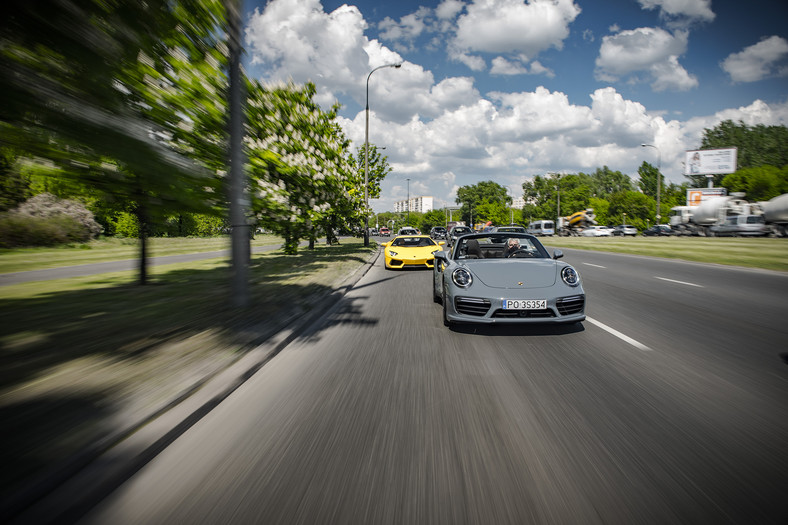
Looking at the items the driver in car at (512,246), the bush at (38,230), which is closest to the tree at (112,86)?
the driver in car at (512,246)

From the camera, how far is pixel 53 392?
3.43m

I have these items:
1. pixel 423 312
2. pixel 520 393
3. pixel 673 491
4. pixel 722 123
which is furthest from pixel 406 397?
pixel 722 123

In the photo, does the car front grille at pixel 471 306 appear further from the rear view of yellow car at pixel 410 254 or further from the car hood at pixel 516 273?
the rear view of yellow car at pixel 410 254

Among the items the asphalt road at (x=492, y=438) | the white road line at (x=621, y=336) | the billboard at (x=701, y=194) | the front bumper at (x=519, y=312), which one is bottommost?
the asphalt road at (x=492, y=438)

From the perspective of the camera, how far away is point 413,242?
1553 cm

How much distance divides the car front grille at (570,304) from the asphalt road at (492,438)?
0.37m

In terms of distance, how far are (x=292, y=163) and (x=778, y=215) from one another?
36.0 m

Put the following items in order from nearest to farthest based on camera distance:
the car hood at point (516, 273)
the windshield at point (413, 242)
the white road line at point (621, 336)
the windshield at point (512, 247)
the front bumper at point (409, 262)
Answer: the white road line at point (621, 336)
the car hood at point (516, 273)
the windshield at point (512, 247)
the front bumper at point (409, 262)
the windshield at point (413, 242)

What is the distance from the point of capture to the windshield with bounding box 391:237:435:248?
1526 cm

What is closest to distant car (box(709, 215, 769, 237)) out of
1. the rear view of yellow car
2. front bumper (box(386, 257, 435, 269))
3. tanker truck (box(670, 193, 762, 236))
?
tanker truck (box(670, 193, 762, 236))

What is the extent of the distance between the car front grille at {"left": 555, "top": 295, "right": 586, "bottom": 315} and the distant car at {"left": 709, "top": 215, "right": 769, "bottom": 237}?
36.8 m

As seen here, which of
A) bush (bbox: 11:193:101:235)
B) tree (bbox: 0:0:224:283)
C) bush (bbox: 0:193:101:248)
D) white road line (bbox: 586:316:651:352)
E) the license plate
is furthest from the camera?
bush (bbox: 11:193:101:235)

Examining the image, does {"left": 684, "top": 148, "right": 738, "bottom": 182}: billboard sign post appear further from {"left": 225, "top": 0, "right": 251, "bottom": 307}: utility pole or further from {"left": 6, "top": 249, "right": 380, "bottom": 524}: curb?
{"left": 6, "top": 249, "right": 380, "bottom": 524}: curb

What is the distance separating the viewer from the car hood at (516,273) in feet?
17.0
